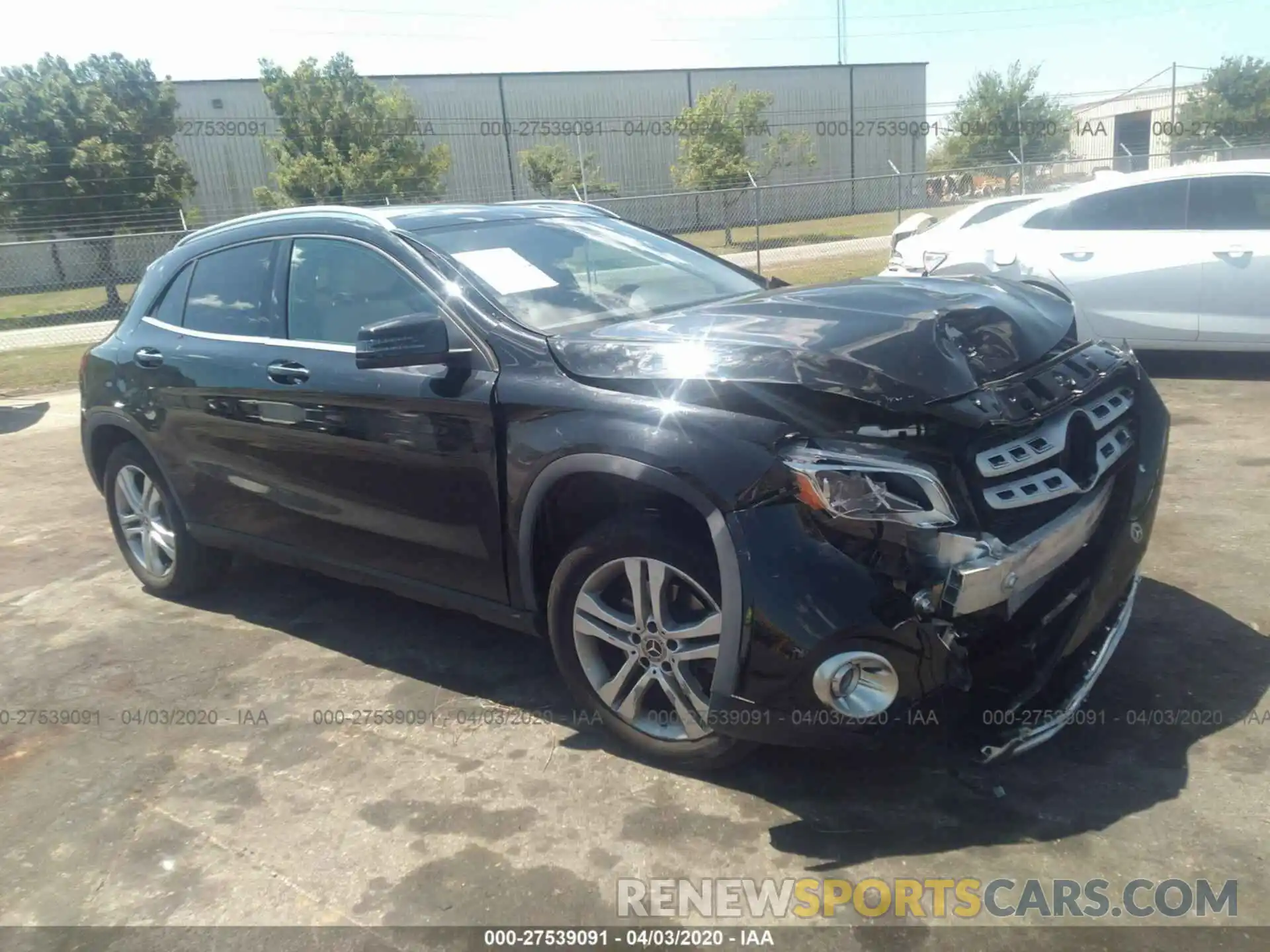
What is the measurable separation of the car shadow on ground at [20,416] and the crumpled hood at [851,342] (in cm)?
880

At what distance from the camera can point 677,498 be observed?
291 cm

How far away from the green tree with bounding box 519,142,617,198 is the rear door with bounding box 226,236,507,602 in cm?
3200

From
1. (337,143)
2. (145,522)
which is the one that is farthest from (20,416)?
(337,143)

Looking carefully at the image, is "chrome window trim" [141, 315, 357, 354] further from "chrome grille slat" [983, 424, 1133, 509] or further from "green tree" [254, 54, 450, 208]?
"green tree" [254, 54, 450, 208]

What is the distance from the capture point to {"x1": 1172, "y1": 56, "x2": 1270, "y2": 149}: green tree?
121 feet

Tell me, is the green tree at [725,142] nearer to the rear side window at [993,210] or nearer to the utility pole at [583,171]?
the utility pole at [583,171]

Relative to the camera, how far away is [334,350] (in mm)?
3846

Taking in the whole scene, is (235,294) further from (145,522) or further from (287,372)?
(145,522)

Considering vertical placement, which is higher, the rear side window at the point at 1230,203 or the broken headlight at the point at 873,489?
the rear side window at the point at 1230,203

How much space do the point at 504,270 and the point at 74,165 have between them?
1124 inches

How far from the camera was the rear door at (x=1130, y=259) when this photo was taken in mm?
7457

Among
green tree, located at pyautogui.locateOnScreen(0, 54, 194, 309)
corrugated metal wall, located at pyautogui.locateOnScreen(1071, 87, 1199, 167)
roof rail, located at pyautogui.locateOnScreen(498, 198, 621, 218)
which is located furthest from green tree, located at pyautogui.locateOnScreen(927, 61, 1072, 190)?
roof rail, located at pyautogui.locateOnScreen(498, 198, 621, 218)

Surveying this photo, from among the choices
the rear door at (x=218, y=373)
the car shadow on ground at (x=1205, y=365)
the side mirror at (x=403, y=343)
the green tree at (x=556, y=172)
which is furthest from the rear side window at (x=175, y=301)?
the green tree at (x=556, y=172)

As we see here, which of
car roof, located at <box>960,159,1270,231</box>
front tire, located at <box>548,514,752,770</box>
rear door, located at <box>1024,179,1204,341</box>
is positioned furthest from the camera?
rear door, located at <box>1024,179,1204,341</box>
